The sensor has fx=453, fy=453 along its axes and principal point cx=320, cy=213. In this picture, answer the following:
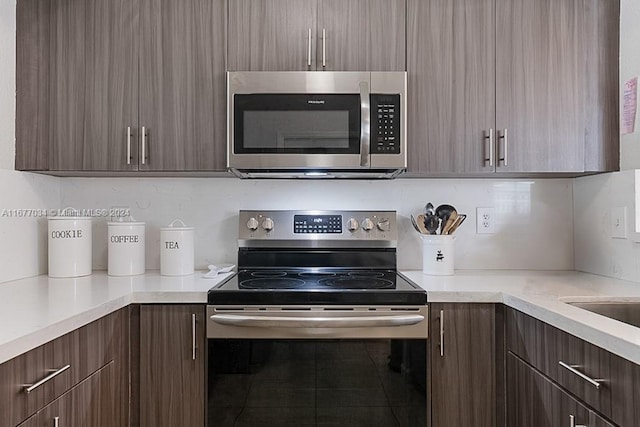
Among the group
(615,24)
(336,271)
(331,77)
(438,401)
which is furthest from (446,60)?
(438,401)

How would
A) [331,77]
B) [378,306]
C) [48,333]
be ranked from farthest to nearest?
[331,77], [378,306], [48,333]

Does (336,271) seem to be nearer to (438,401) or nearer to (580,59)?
(438,401)

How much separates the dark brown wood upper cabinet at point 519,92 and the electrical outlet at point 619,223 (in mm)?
178

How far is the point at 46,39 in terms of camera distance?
1.85 metres

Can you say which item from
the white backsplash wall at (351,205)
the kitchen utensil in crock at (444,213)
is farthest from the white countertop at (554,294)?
the kitchen utensil in crock at (444,213)

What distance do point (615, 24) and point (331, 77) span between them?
119cm

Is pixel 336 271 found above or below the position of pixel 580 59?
below

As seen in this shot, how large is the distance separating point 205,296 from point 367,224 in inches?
32.7

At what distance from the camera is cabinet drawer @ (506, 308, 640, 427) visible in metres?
0.97

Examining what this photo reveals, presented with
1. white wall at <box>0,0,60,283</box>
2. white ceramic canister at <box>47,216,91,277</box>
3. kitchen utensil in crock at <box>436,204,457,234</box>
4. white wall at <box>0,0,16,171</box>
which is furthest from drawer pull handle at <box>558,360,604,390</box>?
white wall at <box>0,0,16,171</box>

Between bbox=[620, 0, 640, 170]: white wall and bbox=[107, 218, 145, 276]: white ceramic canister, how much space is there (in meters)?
2.06

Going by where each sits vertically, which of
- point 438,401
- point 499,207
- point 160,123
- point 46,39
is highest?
point 46,39

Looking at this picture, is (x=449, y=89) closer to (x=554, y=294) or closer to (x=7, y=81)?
(x=554, y=294)

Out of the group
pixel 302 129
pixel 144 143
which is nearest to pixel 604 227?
pixel 302 129
